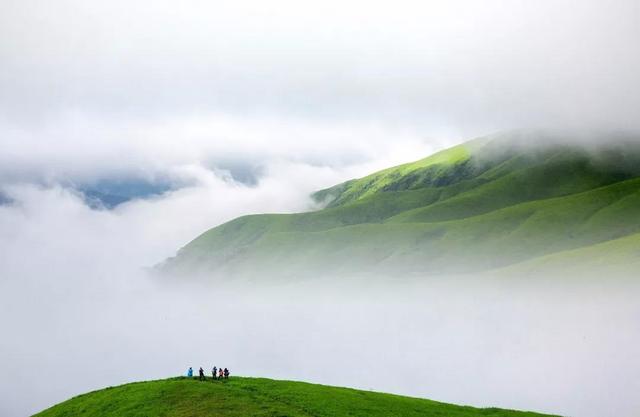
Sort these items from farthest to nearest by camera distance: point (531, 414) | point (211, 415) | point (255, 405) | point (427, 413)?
1. point (531, 414)
2. point (427, 413)
3. point (255, 405)
4. point (211, 415)

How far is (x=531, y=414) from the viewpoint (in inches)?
3568

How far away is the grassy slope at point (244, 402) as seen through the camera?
75125 millimetres

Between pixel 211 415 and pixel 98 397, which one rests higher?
pixel 98 397

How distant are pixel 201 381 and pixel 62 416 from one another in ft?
64.8

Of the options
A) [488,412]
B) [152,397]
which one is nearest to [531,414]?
[488,412]

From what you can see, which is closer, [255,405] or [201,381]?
[255,405]

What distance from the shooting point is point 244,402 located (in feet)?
253

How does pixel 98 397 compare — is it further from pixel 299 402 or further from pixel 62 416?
pixel 299 402

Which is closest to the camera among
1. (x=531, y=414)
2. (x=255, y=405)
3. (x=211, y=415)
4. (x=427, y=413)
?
(x=211, y=415)


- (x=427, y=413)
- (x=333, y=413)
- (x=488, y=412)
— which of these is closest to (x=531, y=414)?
(x=488, y=412)

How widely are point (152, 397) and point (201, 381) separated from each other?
8.94 meters

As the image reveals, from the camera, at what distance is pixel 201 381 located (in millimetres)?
88062

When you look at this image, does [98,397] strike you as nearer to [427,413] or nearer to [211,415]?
[211,415]

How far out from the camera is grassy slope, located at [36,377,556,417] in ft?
246
